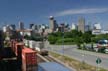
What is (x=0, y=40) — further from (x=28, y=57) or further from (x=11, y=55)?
→ (x=28, y=57)

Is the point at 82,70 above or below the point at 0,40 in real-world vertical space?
below

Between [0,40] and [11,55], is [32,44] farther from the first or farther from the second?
[0,40]

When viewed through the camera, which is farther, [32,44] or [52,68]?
[32,44]

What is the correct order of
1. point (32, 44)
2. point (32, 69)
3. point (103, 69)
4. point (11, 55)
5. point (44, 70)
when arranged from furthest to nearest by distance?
point (32, 44)
point (11, 55)
point (103, 69)
point (32, 69)
point (44, 70)

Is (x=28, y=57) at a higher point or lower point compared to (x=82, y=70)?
higher

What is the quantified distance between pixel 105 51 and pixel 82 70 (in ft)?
101

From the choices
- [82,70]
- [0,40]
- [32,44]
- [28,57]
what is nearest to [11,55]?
[0,40]

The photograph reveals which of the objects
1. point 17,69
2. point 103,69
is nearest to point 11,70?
point 17,69

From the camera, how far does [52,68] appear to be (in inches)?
938

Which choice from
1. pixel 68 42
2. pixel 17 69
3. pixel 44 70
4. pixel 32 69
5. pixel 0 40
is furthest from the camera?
pixel 68 42

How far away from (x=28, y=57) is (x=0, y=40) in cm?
2110

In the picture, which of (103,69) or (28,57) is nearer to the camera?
(28,57)

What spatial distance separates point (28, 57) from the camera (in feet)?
105

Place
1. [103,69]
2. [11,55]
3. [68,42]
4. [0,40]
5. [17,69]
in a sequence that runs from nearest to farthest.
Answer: [103,69] → [17,69] → [0,40] → [11,55] → [68,42]
